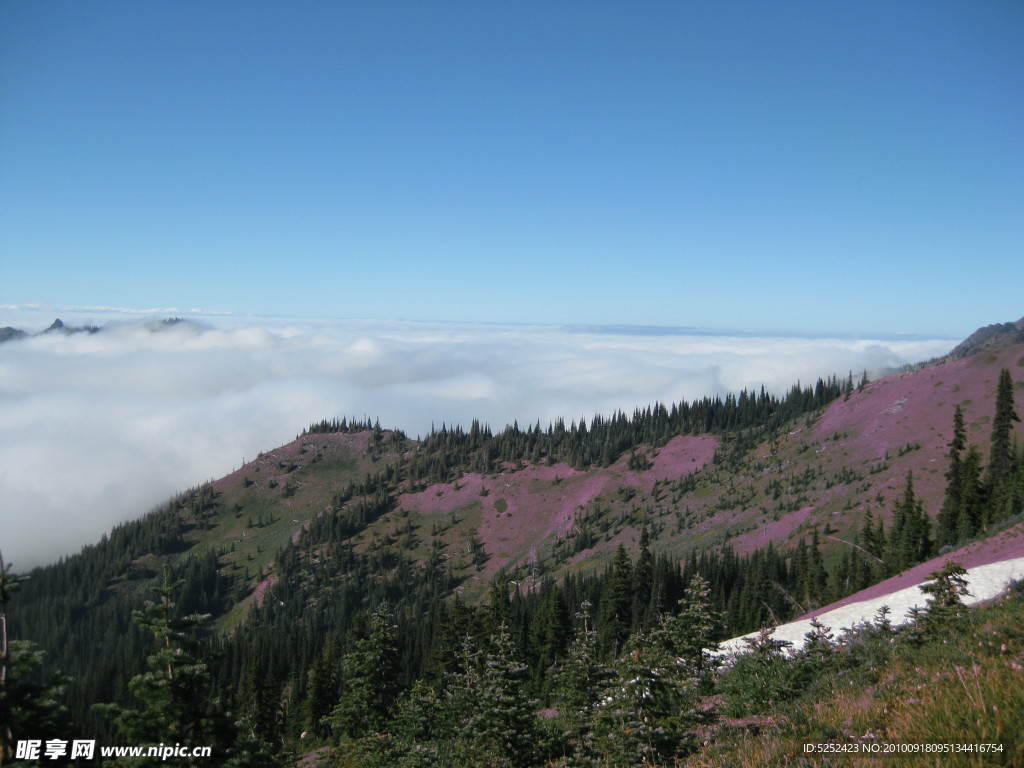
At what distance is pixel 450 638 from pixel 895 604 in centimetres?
4639

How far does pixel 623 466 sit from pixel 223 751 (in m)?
170

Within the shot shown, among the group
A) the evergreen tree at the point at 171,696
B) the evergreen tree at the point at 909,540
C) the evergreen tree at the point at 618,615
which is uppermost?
the evergreen tree at the point at 171,696

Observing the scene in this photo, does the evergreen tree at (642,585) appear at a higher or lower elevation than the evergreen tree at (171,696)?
lower

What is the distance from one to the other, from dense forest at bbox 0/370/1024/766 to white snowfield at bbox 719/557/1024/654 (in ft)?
15.9

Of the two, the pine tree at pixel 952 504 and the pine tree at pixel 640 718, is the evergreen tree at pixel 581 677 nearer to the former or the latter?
the pine tree at pixel 640 718

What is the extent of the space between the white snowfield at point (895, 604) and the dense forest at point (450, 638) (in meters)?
4.85

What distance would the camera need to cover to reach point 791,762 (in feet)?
23.5

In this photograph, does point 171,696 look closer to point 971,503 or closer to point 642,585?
point 642,585

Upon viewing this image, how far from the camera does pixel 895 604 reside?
3253 centimetres

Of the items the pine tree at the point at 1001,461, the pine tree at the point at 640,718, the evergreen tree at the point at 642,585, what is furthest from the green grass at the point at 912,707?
the evergreen tree at the point at 642,585

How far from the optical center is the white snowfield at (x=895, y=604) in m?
27.9

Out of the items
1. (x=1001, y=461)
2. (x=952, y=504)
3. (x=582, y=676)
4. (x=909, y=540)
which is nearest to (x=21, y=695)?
(x=582, y=676)

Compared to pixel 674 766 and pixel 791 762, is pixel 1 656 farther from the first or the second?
pixel 791 762

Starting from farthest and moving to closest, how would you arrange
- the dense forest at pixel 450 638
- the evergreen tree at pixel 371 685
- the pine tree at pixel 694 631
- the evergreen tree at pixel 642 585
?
the evergreen tree at pixel 642 585 < the evergreen tree at pixel 371 685 < the pine tree at pixel 694 631 < the dense forest at pixel 450 638
